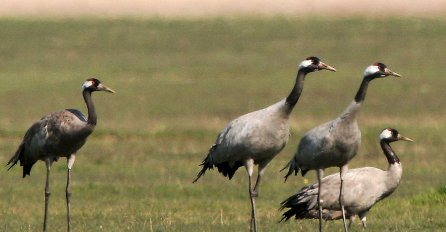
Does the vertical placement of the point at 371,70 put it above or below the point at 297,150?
above

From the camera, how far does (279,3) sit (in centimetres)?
7450

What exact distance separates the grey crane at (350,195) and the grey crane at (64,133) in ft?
8.56

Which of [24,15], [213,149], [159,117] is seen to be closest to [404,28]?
[24,15]

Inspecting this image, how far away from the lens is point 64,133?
47.5 ft

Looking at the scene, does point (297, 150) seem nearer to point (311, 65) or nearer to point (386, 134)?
point (311, 65)

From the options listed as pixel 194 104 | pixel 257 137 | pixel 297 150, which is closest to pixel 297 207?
pixel 297 150

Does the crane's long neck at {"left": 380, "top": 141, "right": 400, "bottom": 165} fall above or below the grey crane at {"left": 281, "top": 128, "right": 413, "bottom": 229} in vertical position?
above

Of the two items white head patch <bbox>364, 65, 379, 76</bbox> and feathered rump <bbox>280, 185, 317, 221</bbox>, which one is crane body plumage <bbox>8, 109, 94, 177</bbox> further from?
white head patch <bbox>364, 65, 379, 76</bbox>

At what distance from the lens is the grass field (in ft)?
56.3

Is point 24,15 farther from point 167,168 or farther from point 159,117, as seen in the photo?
point 167,168

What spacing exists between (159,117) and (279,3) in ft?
152

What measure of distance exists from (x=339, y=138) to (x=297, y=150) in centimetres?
97

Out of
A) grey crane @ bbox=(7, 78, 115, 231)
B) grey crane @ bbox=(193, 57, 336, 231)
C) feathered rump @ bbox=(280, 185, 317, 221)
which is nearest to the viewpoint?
grey crane @ bbox=(193, 57, 336, 231)

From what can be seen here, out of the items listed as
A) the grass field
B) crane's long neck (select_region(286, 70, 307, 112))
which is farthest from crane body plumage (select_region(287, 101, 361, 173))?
the grass field
